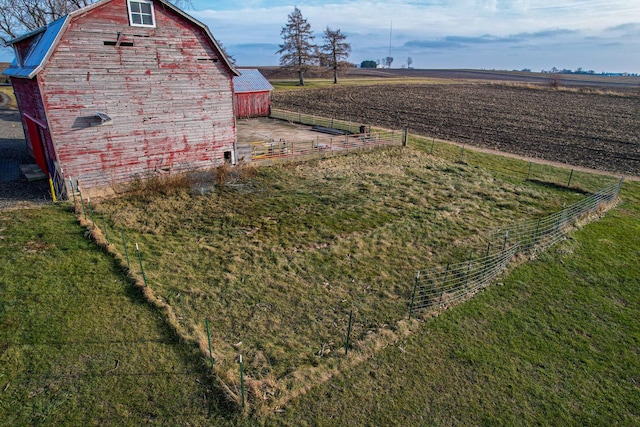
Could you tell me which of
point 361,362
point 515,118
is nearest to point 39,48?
point 361,362

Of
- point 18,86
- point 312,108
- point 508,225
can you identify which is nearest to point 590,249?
point 508,225

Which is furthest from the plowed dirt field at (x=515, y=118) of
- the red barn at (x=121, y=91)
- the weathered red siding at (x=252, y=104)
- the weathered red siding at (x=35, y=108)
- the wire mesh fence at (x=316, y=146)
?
the weathered red siding at (x=35, y=108)

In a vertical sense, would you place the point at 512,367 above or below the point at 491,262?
below

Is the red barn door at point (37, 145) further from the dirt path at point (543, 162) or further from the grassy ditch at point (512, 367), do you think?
the dirt path at point (543, 162)

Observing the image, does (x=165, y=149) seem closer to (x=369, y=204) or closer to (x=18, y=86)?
(x=18, y=86)

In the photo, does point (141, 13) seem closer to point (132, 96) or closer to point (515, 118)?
point (132, 96)

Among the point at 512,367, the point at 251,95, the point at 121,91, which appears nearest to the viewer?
the point at 512,367
